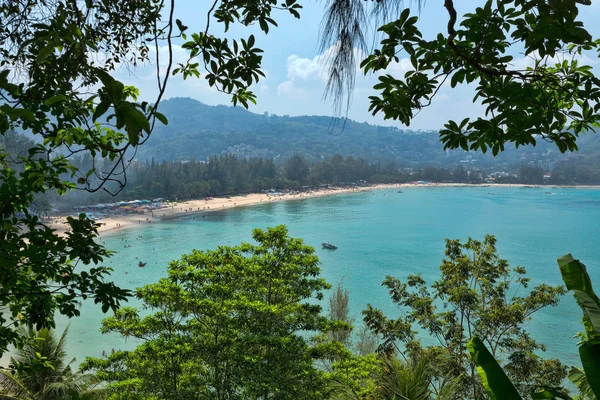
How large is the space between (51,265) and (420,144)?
12211 cm

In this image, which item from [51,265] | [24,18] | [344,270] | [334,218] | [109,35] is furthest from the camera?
Answer: [334,218]

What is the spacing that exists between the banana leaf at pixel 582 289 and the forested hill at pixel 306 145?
86.6 m

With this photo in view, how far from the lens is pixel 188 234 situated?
31188mm

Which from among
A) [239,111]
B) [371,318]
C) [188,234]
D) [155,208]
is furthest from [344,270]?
[239,111]

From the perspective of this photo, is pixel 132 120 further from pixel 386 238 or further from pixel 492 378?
pixel 386 238

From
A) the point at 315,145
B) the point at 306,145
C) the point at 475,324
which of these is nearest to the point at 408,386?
the point at 475,324

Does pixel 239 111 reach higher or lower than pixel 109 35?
higher

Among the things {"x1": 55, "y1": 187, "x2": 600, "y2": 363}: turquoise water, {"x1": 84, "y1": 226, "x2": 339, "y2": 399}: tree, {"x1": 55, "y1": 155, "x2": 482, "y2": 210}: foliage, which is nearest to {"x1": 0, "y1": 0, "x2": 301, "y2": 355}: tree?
{"x1": 84, "y1": 226, "x2": 339, "y2": 399}: tree

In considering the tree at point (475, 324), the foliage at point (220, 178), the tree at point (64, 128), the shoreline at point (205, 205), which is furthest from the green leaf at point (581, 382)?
the foliage at point (220, 178)

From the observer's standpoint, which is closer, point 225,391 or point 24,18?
point 24,18

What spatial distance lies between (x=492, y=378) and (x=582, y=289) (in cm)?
37

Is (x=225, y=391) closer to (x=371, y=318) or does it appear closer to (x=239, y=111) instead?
(x=371, y=318)

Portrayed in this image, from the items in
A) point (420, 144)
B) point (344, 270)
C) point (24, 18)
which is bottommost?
point (344, 270)

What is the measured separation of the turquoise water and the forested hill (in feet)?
148
